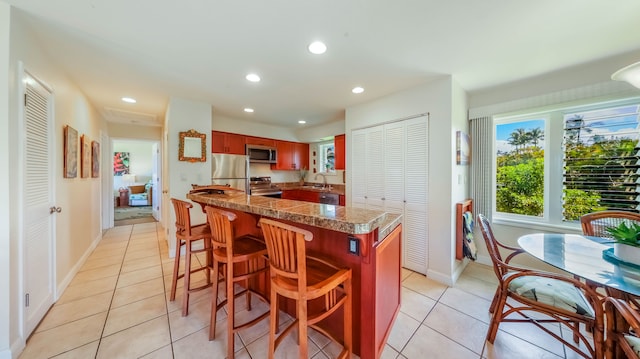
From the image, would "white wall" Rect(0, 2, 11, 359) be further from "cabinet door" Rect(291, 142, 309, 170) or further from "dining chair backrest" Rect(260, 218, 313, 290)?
"cabinet door" Rect(291, 142, 309, 170)

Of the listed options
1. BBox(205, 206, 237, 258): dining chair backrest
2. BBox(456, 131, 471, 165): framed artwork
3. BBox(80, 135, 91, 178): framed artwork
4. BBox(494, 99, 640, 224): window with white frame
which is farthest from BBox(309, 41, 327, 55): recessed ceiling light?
BBox(80, 135, 91, 178): framed artwork

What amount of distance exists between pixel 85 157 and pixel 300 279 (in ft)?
12.7

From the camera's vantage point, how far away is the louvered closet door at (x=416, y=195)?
2734mm

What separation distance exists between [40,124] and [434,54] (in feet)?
11.7

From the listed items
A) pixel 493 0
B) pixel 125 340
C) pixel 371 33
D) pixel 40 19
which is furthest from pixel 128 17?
pixel 493 0

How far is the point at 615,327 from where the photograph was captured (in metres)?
1.13

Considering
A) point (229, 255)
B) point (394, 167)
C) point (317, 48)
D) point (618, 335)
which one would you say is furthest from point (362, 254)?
point (394, 167)

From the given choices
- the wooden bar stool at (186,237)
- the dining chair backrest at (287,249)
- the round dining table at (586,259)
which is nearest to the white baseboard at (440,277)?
the round dining table at (586,259)

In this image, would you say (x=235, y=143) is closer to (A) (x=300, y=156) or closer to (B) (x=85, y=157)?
(A) (x=300, y=156)

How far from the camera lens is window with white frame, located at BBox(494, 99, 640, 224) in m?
2.31

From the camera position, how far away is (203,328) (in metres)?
1.79

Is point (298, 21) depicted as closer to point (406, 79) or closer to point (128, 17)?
point (128, 17)

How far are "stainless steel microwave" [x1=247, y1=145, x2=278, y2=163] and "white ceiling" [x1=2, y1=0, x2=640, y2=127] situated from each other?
1798 mm

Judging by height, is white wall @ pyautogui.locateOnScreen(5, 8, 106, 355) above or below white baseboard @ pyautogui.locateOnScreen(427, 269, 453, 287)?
above
